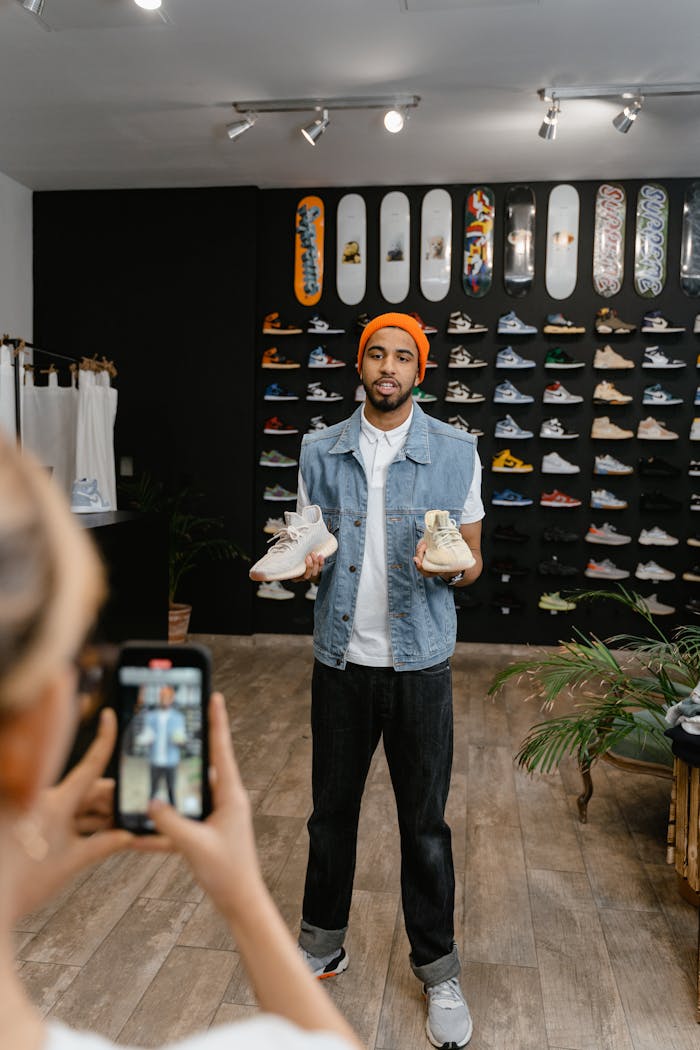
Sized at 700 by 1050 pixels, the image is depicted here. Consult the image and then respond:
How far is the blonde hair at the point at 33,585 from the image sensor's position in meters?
0.43

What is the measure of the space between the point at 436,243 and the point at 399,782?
15.4ft

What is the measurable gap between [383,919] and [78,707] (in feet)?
7.50

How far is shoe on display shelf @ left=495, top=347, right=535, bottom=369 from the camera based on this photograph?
227 inches

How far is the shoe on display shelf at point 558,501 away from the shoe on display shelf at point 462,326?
1274mm

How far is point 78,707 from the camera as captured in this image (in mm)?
504

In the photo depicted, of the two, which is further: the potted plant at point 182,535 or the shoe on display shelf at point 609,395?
the potted plant at point 182,535

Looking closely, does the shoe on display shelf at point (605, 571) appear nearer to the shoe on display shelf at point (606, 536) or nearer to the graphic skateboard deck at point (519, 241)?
the shoe on display shelf at point (606, 536)

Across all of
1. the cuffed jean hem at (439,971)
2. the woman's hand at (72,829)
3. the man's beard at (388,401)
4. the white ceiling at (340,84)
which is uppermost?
the white ceiling at (340,84)

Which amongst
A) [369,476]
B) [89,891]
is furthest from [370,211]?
[89,891]

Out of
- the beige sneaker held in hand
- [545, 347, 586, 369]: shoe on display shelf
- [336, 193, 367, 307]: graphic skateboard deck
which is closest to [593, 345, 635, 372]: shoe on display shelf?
[545, 347, 586, 369]: shoe on display shelf

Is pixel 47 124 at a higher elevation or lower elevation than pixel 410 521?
higher

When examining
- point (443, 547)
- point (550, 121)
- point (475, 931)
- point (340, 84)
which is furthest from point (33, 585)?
point (550, 121)

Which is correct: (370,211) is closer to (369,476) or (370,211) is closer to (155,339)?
(155,339)

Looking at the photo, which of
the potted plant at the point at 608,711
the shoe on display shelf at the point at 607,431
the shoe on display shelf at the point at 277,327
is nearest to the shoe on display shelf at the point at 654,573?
the shoe on display shelf at the point at 607,431
